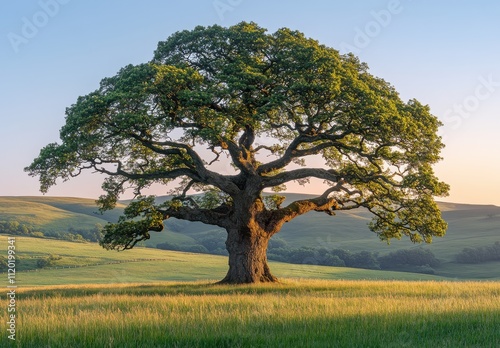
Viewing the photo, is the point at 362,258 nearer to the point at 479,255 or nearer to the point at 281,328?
the point at 479,255

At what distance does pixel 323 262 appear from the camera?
121m

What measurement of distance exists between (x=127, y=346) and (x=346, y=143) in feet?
90.1

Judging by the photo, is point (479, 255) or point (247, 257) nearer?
point (247, 257)

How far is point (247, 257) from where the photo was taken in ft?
114

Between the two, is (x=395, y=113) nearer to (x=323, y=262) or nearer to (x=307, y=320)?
(x=307, y=320)

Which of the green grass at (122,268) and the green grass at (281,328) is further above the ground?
the green grass at (281,328)

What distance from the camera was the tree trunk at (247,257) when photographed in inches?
1356

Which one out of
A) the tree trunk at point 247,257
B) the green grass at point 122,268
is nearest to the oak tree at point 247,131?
the tree trunk at point 247,257

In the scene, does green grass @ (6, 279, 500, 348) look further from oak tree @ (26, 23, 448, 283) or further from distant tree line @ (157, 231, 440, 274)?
distant tree line @ (157, 231, 440, 274)

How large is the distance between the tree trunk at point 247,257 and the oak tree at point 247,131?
7 cm

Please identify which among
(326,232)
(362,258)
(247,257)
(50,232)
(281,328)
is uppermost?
(326,232)

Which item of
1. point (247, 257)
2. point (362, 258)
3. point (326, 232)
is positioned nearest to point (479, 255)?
point (362, 258)

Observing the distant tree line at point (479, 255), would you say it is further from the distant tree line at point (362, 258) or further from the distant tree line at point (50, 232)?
the distant tree line at point (50, 232)

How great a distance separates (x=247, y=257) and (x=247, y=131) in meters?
8.31
